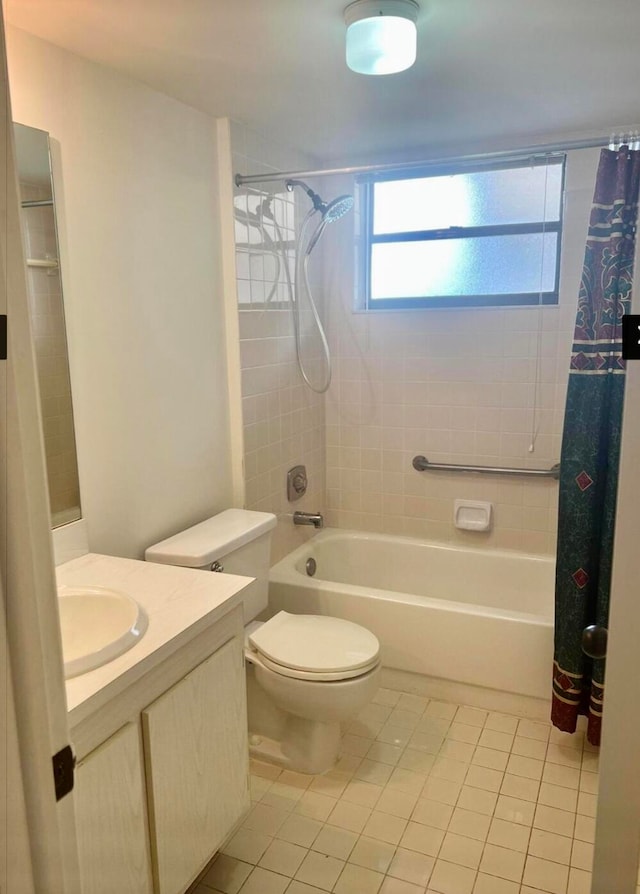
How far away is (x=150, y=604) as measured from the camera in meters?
1.60

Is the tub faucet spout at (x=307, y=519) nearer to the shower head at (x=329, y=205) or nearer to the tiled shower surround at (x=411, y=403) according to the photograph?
the tiled shower surround at (x=411, y=403)

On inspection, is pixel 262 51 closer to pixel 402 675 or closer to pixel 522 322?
pixel 522 322

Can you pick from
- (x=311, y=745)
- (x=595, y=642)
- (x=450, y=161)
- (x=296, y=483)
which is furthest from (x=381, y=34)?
(x=311, y=745)

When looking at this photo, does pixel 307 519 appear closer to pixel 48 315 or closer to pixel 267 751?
pixel 267 751

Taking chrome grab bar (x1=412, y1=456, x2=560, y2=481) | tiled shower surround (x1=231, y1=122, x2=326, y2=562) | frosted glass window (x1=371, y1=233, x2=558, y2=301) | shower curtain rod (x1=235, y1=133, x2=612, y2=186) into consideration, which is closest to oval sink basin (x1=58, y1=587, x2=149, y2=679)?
tiled shower surround (x1=231, y1=122, x2=326, y2=562)

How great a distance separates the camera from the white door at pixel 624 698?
0.82 meters

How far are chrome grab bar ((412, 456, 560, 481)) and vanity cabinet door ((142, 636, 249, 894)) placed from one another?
1680 mm

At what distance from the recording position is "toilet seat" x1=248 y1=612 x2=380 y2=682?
6.77ft

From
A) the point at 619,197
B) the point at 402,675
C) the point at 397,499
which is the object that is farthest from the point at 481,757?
the point at 619,197

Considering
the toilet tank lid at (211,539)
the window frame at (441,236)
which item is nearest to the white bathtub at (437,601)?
the toilet tank lid at (211,539)

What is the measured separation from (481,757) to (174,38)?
2.39 metres

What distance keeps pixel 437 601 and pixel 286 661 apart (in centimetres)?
76

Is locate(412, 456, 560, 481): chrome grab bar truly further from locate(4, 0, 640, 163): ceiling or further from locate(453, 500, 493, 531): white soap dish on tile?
locate(4, 0, 640, 163): ceiling

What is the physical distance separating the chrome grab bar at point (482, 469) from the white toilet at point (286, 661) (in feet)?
3.44
